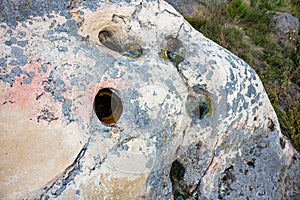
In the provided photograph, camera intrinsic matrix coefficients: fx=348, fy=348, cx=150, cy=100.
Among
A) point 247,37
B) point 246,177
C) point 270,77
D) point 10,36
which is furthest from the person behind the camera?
point 247,37

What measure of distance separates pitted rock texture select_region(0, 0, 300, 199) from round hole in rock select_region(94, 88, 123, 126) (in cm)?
3

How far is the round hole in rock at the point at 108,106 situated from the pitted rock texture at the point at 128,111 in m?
0.03

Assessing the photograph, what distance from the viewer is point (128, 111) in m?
2.06

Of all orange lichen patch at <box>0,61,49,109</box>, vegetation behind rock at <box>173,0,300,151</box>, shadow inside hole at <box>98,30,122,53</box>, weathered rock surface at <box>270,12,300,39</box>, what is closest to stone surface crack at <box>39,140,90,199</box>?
orange lichen patch at <box>0,61,49,109</box>

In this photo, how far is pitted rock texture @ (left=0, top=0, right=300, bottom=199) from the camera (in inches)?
71.1

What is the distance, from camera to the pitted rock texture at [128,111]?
180cm

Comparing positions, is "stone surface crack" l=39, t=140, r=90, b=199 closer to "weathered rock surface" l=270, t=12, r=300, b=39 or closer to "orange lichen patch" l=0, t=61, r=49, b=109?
"orange lichen patch" l=0, t=61, r=49, b=109

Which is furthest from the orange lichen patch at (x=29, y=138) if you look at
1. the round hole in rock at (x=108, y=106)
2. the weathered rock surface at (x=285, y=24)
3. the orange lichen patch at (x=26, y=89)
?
the weathered rock surface at (x=285, y=24)

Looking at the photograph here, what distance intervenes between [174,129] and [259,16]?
3.93m

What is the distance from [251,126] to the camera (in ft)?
8.71

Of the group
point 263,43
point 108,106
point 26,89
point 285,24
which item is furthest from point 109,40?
point 285,24

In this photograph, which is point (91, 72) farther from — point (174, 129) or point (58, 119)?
point (174, 129)

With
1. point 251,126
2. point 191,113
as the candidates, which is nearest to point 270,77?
point 251,126

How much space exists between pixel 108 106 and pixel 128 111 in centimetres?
20
